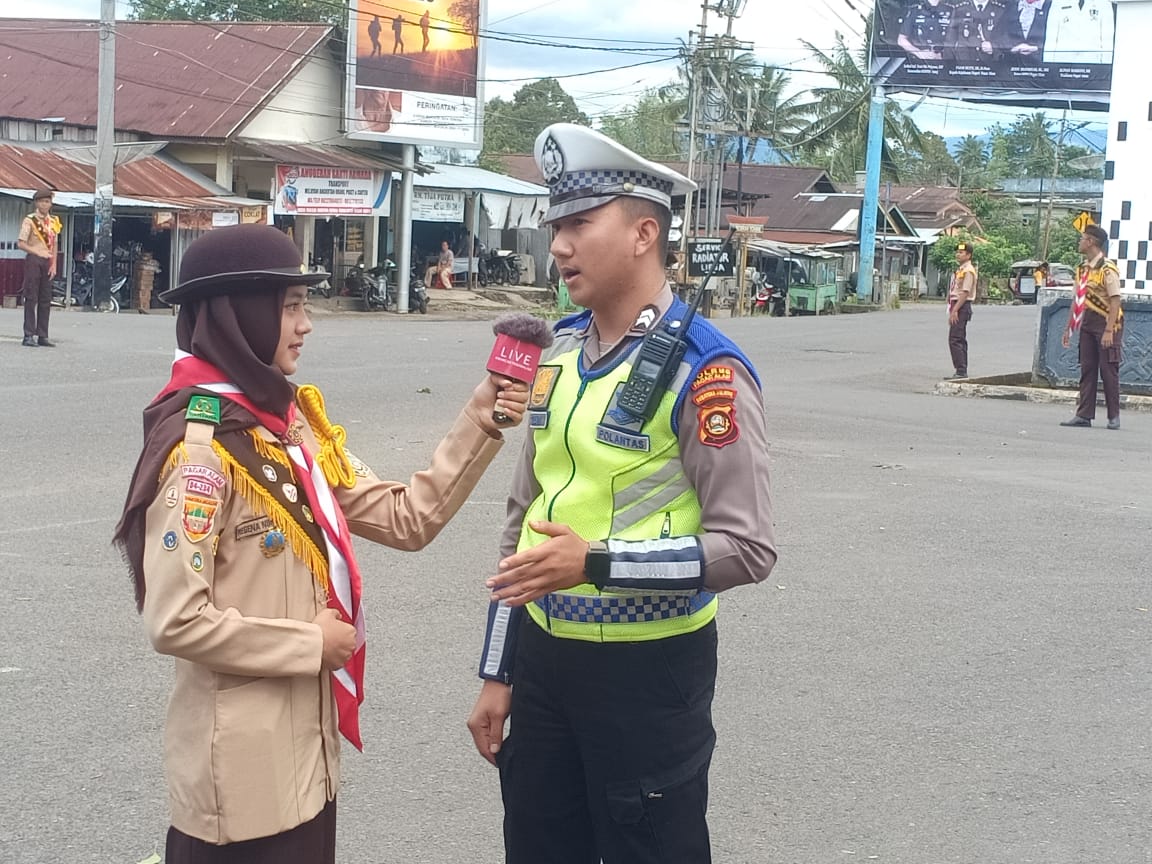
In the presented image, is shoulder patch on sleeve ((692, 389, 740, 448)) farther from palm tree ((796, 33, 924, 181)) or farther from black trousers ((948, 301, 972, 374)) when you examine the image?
palm tree ((796, 33, 924, 181))

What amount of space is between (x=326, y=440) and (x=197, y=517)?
0.57 meters

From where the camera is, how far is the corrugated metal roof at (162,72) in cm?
3266

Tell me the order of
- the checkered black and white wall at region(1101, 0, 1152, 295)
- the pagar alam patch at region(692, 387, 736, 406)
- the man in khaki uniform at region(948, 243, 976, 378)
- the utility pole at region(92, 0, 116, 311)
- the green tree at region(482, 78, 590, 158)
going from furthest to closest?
the green tree at region(482, 78, 590, 158), the utility pole at region(92, 0, 116, 311), the man in khaki uniform at region(948, 243, 976, 378), the checkered black and white wall at region(1101, 0, 1152, 295), the pagar alam patch at region(692, 387, 736, 406)

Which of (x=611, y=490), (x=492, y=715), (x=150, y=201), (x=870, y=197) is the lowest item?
(x=492, y=715)

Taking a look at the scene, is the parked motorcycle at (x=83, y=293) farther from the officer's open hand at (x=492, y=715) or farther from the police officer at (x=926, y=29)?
the officer's open hand at (x=492, y=715)

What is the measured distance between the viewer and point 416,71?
34.3 metres

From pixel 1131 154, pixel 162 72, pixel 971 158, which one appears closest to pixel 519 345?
pixel 1131 154

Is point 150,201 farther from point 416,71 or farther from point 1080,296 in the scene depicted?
point 1080,296

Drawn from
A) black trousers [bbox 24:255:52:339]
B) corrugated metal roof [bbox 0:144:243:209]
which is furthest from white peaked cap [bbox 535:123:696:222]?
corrugated metal roof [bbox 0:144:243:209]

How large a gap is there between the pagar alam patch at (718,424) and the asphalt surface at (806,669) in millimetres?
878

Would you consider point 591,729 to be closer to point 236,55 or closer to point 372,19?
point 372,19

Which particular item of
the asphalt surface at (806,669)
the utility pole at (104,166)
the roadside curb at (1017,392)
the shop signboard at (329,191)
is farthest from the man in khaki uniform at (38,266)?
the shop signboard at (329,191)

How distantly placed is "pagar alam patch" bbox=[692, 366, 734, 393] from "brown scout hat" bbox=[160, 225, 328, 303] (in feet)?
2.54

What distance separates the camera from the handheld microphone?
2.73 meters
